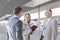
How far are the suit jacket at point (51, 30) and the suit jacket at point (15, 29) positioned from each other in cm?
100

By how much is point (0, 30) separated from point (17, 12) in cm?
476

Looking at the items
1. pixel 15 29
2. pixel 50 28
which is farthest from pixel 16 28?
pixel 50 28

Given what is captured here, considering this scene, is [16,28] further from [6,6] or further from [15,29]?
[6,6]

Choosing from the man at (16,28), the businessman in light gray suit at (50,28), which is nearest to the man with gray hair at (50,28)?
the businessman in light gray suit at (50,28)

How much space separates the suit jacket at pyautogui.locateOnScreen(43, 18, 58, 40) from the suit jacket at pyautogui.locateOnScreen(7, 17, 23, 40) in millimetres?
997

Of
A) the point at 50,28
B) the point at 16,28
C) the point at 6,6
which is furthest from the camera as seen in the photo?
the point at 6,6

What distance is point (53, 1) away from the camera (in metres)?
8.91

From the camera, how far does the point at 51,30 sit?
133 inches

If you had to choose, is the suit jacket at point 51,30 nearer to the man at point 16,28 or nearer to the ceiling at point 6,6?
the man at point 16,28

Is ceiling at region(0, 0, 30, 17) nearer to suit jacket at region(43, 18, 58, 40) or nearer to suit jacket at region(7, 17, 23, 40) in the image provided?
suit jacket at region(43, 18, 58, 40)

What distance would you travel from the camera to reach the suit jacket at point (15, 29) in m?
2.41

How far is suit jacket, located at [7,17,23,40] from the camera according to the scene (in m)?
2.41

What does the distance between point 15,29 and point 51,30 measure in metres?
1.06

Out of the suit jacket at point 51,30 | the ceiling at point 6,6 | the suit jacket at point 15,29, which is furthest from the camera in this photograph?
the ceiling at point 6,6
